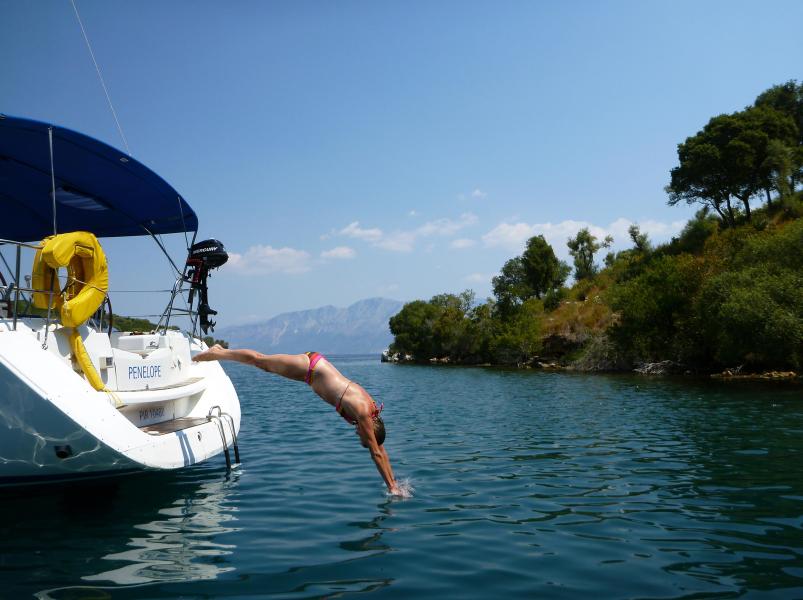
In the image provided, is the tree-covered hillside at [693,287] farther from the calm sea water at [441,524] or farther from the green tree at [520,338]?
the calm sea water at [441,524]

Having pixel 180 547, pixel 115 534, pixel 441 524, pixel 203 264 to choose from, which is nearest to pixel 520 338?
pixel 203 264

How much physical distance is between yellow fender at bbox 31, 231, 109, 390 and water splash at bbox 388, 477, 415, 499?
412cm

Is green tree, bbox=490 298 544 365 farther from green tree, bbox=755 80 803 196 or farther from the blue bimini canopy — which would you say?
the blue bimini canopy

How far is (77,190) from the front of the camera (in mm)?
11000

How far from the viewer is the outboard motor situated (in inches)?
444

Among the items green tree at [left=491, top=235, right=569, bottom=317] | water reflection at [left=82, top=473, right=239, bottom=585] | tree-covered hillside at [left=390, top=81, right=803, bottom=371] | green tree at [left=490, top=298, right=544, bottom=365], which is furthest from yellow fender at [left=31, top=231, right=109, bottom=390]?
green tree at [left=491, top=235, right=569, bottom=317]

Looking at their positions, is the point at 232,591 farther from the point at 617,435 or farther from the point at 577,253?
the point at 577,253

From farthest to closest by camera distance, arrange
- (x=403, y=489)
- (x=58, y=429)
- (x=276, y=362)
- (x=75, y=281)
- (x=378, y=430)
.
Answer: (x=403, y=489) → (x=75, y=281) → (x=276, y=362) → (x=378, y=430) → (x=58, y=429)

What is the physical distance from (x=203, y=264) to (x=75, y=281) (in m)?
3.21

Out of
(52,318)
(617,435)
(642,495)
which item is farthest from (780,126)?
(52,318)

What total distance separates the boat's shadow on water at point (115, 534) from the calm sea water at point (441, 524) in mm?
27

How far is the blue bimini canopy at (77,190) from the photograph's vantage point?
9375 millimetres

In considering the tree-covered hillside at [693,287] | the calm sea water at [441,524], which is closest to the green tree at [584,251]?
the tree-covered hillside at [693,287]

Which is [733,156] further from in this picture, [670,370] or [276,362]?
[276,362]
